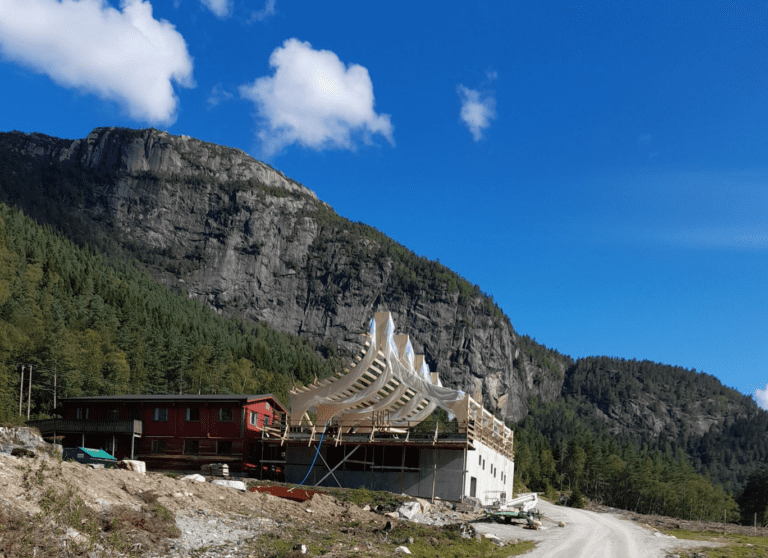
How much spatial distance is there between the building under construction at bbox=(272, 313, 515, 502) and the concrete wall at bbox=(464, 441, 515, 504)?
0.06 meters

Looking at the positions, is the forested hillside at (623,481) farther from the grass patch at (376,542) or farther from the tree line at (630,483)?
the grass patch at (376,542)

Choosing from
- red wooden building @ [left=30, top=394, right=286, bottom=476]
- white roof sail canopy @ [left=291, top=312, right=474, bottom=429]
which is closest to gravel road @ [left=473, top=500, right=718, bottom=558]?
white roof sail canopy @ [left=291, top=312, right=474, bottom=429]

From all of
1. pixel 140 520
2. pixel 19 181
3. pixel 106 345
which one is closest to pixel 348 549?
pixel 140 520

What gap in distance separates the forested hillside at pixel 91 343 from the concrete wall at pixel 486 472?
111 feet

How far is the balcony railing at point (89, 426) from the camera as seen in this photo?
4091cm

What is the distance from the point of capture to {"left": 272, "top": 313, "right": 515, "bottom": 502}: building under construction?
34562 millimetres

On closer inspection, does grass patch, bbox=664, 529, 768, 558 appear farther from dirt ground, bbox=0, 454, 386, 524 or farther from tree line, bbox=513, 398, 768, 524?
tree line, bbox=513, 398, 768, 524

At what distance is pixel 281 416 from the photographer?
47969 mm

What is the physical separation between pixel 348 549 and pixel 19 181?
199 metres

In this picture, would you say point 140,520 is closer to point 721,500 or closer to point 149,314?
Answer: point 149,314

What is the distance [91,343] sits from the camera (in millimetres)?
66562

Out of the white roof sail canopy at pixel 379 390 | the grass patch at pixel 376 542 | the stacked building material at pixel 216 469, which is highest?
the white roof sail canopy at pixel 379 390

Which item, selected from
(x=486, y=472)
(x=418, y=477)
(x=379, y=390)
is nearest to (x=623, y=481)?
(x=486, y=472)

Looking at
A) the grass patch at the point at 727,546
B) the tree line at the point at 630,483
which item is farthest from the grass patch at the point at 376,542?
the tree line at the point at 630,483
